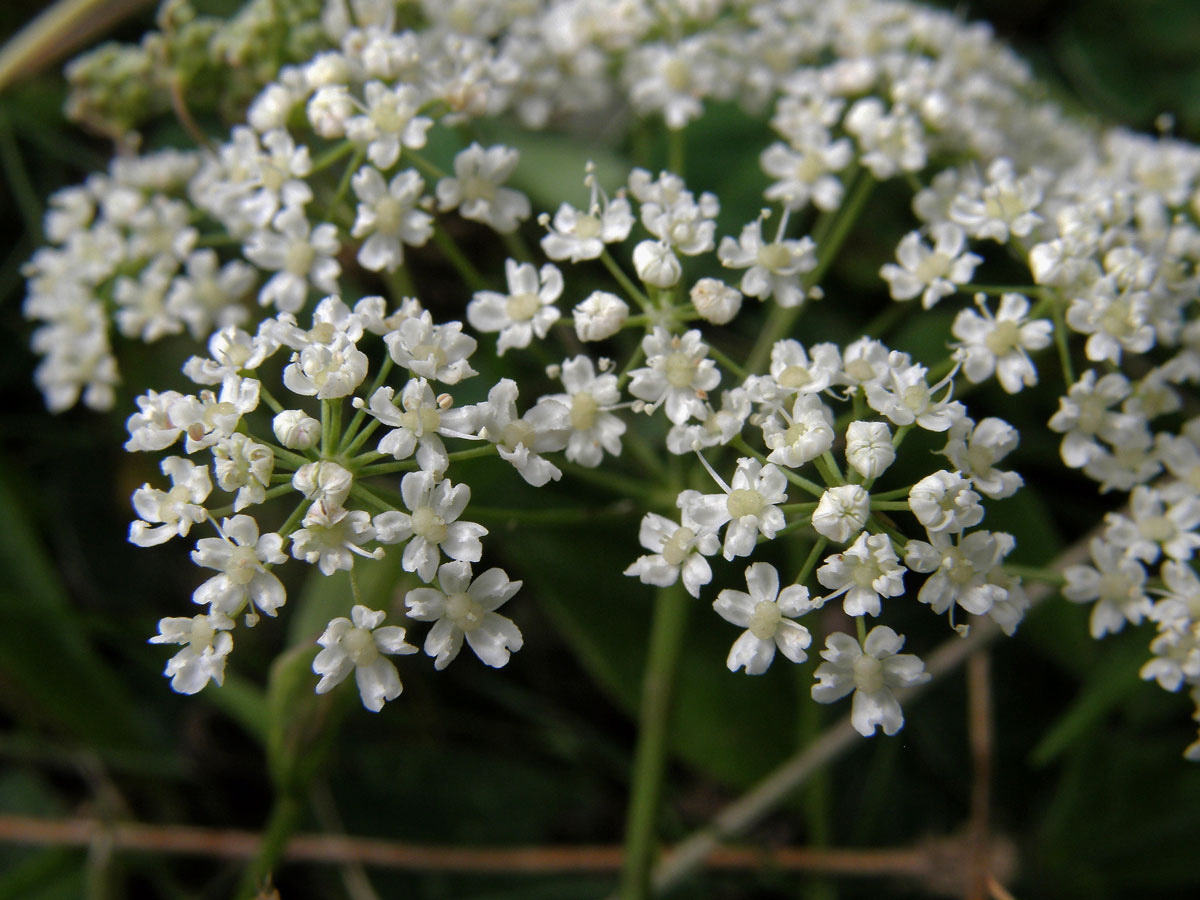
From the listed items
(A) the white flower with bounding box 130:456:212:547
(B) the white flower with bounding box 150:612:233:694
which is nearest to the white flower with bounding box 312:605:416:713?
(B) the white flower with bounding box 150:612:233:694

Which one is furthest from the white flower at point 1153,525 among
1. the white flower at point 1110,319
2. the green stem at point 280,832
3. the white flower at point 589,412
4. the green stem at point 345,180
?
the green stem at point 280,832

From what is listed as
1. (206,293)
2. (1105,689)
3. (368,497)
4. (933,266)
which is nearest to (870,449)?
(933,266)

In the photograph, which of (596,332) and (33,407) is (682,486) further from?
(33,407)

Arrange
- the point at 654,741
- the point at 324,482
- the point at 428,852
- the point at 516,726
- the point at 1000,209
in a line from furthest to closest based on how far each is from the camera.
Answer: the point at 516,726 → the point at 428,852 → the point at 654,741 → the point at 1000,209 → the point at 324,482

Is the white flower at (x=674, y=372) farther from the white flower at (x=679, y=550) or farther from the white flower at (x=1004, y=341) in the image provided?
the white flower at (x=1004, y=341)

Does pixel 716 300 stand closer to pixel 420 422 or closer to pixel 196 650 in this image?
pixel 420 422

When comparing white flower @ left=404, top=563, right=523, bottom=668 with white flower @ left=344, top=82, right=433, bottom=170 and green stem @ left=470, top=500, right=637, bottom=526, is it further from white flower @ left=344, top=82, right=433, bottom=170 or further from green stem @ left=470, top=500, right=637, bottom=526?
white flower @ left=344, top=82, right=433, bottom=170

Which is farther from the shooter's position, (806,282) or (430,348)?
(806,282)
